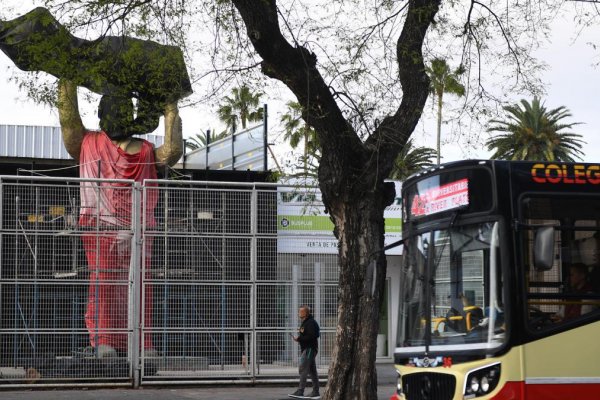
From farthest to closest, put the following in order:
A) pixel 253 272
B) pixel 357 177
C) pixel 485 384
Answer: pixel 253 272
pixel 357 177
pixel 485 384

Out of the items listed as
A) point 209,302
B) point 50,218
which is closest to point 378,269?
point 209,302

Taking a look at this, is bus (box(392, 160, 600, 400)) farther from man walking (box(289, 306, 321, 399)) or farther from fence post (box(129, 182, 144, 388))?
fence post (box(129, 182, 144, 388))

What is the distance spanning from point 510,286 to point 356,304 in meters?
4.78

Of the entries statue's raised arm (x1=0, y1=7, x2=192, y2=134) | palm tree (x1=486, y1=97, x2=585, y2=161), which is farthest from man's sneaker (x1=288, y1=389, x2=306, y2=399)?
palm tree (x1=486, y1=97, x2=585, y2=161)

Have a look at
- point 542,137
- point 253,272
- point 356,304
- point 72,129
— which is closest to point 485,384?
point 356,304

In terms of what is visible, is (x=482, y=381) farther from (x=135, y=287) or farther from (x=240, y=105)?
(x=135, y=287)

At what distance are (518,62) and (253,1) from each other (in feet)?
16.5

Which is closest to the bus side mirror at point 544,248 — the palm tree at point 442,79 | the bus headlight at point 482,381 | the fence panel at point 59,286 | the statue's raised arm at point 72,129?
the bus headlight at point 482,381

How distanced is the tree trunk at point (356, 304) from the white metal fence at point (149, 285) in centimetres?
582

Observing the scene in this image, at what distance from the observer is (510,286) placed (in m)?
10.1

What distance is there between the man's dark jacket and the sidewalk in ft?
3.41

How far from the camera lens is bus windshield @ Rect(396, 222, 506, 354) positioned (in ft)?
33.3

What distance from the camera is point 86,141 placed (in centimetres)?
2267

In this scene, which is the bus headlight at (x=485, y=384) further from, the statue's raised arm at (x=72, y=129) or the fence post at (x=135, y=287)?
the statue's raised arm at (x=72, y=129)
